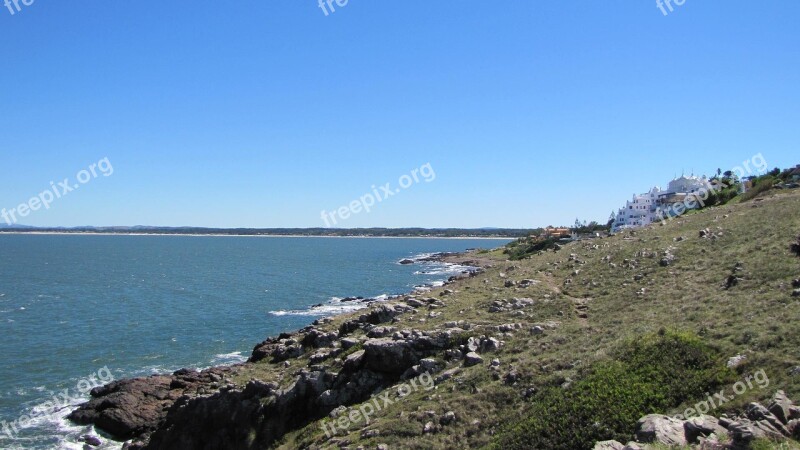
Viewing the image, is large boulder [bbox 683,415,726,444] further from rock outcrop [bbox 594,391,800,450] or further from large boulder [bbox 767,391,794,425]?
large boulder [bbox 767,391,794,425]

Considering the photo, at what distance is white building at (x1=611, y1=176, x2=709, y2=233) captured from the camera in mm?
106688

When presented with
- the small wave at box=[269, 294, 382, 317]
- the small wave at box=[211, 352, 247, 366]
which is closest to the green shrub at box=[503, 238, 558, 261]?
the small wave at box=[269, 294, 382, 317]

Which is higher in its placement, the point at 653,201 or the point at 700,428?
the point at 653,201

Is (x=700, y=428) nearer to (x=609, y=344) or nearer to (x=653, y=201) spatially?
(x=609, y=344)

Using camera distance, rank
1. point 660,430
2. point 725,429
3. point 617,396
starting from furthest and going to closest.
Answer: point 617,396
point 660,430
point 725,429

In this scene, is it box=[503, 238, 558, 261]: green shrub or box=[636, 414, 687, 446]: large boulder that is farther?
box=[503, 238, 558, 261]: green shrub

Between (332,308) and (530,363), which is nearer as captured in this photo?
(530,363)

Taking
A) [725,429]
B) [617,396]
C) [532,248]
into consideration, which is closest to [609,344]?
[617,396]

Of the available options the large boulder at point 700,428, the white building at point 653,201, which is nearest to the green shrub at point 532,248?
the white building at point 653,201

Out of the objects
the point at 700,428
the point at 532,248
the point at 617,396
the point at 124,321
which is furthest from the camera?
the point at 532,248

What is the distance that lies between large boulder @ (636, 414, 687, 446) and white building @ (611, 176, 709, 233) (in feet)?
302

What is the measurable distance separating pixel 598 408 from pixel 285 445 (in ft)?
42.5

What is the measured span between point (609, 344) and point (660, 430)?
6.76 meters

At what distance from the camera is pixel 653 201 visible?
123750 millimetres
